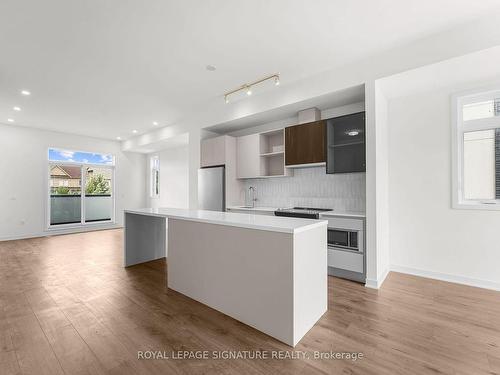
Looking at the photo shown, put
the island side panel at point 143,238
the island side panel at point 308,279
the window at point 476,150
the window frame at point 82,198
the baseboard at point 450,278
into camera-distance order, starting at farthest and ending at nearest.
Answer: the window frame at point 82,198 < the island side panel at point 143,238 < the window at point 476,150 < the baseboard at point 450,278 < the island side panel at point 308,279

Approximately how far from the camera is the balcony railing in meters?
6.71

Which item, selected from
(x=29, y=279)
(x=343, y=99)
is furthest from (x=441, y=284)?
(x=29, y=279)

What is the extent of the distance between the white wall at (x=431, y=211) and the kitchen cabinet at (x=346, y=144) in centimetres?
62

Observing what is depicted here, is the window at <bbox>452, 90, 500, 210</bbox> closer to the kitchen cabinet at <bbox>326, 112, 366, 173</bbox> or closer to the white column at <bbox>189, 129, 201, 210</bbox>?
the kitchen cabinet at <bbox>326, 112, 366, 173</bbox>

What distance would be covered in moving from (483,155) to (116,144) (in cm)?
897

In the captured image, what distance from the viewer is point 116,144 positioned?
25.9 feet

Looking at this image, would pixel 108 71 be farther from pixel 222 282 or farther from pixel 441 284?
pixel 441 284

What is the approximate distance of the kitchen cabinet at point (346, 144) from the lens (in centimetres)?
331

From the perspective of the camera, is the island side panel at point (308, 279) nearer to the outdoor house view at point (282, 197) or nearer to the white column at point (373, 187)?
the outdoor house view at point (282, 197)

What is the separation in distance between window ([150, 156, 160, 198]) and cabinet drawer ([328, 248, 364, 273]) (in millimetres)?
6585

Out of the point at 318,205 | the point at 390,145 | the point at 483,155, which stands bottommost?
the point at 318,205

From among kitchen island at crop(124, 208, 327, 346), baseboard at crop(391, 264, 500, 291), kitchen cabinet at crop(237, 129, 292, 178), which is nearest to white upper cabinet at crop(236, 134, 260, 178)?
kitchen cabinet at crop(237, 129, 292, 178)

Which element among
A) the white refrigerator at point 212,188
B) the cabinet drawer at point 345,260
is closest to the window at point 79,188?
the white refrigerator at point 212,188

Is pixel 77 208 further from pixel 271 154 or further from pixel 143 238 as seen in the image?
pixel 271 154
